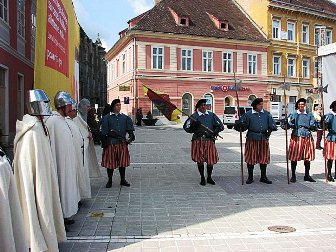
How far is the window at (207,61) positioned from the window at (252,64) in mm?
4049

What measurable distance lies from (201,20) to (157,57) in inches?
241

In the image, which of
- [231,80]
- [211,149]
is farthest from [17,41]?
[231,80]

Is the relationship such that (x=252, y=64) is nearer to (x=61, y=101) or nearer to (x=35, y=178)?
(x=61, y=101)

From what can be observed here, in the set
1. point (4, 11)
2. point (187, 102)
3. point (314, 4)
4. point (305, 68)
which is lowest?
point (187, 102)

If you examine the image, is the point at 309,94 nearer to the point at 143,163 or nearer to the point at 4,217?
the point at 143,163

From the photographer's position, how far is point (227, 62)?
1467 inches

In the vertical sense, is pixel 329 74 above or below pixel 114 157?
above

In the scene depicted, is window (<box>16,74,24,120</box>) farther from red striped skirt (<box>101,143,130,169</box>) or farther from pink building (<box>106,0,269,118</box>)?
pink building (<box>106,0,269,118</box>)

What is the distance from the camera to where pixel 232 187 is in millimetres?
8289

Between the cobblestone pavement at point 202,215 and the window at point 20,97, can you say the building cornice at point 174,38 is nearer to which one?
the window at point 20,97

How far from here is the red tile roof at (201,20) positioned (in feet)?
113

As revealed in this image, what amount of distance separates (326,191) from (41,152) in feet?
19.2

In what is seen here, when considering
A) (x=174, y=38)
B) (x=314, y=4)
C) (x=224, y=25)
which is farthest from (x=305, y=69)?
(x=174, y=38)

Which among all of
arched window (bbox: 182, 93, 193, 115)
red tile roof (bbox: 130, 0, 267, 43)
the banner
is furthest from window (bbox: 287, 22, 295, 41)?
the banner
